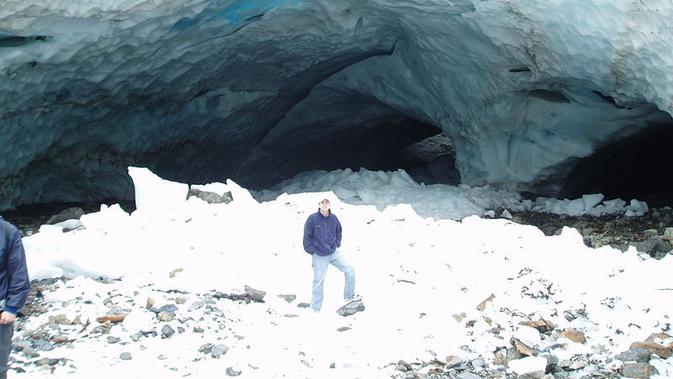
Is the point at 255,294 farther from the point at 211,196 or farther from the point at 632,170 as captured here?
the point at 632,170

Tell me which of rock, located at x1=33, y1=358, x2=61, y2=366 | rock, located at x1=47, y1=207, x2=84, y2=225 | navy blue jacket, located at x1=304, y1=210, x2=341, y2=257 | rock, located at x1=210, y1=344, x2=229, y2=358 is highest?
navy blue jacket, located at x1=304, y1=210, x2=341, y2=257

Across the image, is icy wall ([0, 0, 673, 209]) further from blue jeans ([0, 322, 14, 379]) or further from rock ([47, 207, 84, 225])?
blue jeans ([0, 322, 14, 379])

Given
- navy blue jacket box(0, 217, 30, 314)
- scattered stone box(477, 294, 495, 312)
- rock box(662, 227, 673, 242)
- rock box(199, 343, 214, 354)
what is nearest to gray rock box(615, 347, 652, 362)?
scattered stone box(477, 294, 495, 312)

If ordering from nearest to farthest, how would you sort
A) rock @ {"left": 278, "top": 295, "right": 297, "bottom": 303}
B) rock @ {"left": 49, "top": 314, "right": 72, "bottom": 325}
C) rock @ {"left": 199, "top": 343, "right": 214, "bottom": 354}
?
rock @ {"left": 199, "top": 343, "right": 214, "bottom": 354}
rock @ {"left": 49, "top": 314, "right": 72, "bottom": 325}
rock @ {"left": 278, "top": 295, "right": 297, "bottom": 303}

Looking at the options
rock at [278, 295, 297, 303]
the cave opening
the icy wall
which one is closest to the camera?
rock at [278, 295, 297, 303]

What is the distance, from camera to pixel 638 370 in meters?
4.95

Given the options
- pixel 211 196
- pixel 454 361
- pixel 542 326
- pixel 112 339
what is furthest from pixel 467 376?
pixel 211 196

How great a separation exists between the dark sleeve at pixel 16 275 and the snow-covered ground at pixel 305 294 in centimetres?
83

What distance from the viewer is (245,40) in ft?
37.8

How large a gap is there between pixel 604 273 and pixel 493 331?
4.77 ft

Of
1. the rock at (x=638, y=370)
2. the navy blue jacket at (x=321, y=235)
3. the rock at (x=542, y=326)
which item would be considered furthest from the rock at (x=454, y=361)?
the navy blue jacket at (x=321, y=235)

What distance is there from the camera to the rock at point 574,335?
217 inches

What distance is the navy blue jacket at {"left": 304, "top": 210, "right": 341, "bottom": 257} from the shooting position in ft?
20.6

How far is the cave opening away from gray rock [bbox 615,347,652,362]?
6948 millimetres
